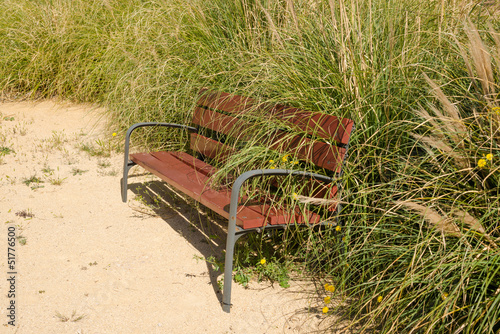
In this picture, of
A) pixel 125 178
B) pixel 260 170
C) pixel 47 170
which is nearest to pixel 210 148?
pixel 125 178

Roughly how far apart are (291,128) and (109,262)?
1.56 m

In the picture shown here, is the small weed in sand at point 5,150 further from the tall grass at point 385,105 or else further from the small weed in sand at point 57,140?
the tall grass at point 385,105

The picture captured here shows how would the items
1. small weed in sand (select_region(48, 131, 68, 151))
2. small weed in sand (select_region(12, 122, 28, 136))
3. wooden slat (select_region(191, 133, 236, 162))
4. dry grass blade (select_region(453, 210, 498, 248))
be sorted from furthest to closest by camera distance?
1. small weed in sand (select_region(12, 122, 28, 136))
2. small weed in sand (select_region(48, 131, 68, 151))
3. wooden slat (select_region(191, 133, 236, 162))
4. dry grass blade (select_region(453, 210, 498, 248))

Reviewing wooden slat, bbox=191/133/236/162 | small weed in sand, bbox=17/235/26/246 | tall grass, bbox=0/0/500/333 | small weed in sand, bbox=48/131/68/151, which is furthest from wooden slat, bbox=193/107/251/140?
small weed in sand, bbox=48/131/68/151

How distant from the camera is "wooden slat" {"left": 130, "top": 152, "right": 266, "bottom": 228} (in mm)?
3135

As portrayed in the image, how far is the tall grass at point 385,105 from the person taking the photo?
A: 2.48 metres

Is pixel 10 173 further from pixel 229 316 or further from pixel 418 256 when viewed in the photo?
pixel 418 256

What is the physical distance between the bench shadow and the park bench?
0.31 metres

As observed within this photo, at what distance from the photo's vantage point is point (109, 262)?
11.9 ft

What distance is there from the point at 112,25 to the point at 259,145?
4.03 metres

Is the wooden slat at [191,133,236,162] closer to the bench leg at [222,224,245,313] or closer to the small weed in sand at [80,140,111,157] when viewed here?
the bench leg at [222,224,245,313]

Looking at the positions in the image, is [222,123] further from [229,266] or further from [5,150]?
[5,150]

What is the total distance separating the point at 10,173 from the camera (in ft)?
16.6

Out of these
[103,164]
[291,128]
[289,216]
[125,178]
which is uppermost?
[291,128]
